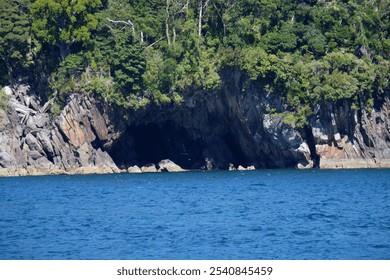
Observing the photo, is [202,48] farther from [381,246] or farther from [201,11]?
[381,246]

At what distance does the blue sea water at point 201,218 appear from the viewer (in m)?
33.6

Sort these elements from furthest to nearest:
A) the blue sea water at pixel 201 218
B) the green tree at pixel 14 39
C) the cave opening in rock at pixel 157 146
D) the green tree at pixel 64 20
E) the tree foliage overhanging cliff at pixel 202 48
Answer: the cave opening in rock at pixel 157 146 < the green tree at pixel 14 39 < the green tree at pixel 64 20 < the tree foliage overhanging cliff at pixel 202 48 < the blue sea water at pixel 201 218

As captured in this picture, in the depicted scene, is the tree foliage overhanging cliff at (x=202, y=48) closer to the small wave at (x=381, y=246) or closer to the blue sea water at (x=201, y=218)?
the blue sea water at (x=201, y=218)

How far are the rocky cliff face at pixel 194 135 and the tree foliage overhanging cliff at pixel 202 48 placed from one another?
1.42m

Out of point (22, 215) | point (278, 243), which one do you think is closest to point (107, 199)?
point (22, 215)

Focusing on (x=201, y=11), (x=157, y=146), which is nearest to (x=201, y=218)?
(x=201, y=11)

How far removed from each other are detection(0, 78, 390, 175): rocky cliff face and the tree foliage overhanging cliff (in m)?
1.42

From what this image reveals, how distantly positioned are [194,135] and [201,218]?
3815 centimetres

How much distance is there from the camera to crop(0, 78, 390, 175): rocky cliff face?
7481 cm

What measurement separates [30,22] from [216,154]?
18696mm

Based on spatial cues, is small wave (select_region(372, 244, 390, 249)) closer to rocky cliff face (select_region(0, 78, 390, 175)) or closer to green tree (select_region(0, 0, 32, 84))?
rocky cliff face (select_region(0, 78, 390, 175))

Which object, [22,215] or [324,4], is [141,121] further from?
[22,215]

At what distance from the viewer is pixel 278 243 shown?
3481 cm

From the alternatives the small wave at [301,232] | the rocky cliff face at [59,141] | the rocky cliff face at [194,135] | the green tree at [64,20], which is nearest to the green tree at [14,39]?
the green tree at [64,20]
